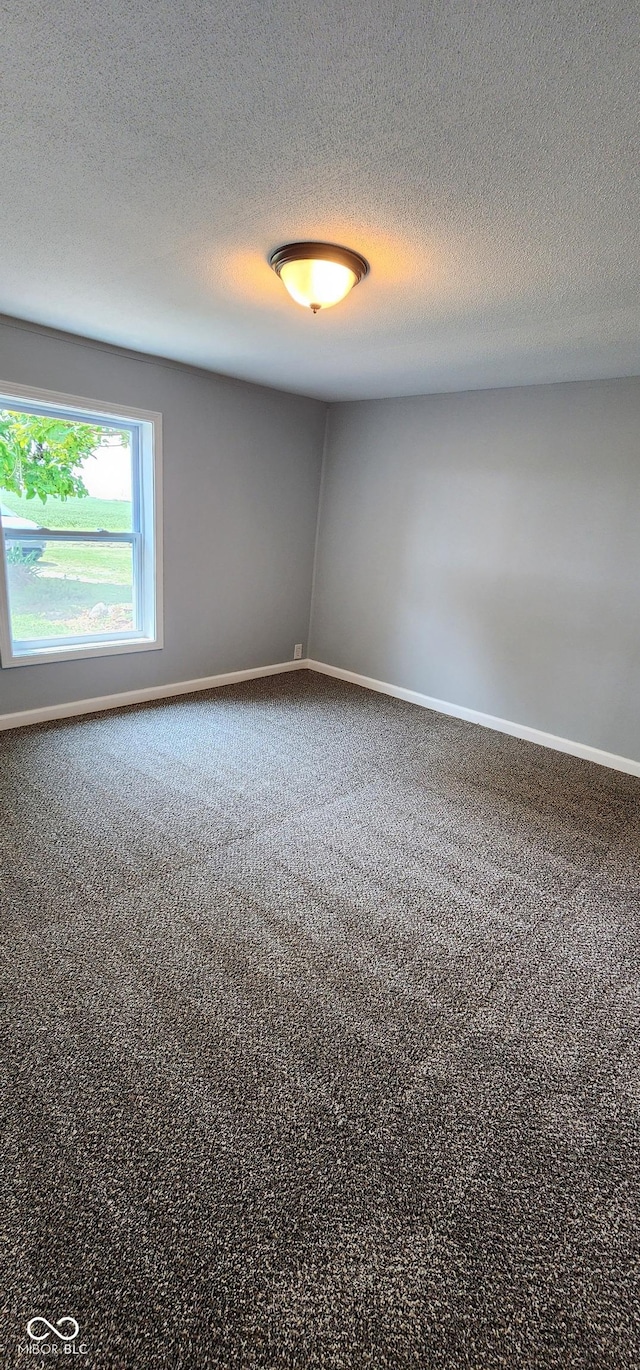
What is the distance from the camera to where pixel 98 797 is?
2.83m

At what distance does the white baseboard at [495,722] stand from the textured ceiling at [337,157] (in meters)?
2.33

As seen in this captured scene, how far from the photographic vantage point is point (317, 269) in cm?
193

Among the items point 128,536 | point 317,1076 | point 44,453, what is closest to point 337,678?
point 128,536

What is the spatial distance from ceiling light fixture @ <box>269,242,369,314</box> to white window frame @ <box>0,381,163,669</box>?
74.5 inches

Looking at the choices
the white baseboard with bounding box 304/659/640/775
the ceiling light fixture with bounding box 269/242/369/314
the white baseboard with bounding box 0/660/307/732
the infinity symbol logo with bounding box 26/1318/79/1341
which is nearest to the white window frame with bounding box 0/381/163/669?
the white baseboard with bounding box 0/660/307/732

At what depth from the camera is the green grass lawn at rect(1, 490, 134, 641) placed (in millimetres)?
3439

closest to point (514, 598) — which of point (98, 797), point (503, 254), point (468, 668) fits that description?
point (468, 668)

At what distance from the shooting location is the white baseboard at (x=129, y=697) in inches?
142

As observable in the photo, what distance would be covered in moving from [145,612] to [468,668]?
2.44m

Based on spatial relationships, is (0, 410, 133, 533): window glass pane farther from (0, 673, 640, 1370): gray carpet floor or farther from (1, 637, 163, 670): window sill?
(0, 673, 640, 1370): gray carpet floor

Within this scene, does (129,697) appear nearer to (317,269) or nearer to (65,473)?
(65,473)

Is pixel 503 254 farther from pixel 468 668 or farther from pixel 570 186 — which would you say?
pixel 468 668

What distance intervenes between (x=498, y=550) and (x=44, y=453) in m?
3.01

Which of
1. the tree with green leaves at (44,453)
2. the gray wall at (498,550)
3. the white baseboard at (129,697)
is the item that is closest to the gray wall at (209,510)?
the white baseboard at (129,697)
